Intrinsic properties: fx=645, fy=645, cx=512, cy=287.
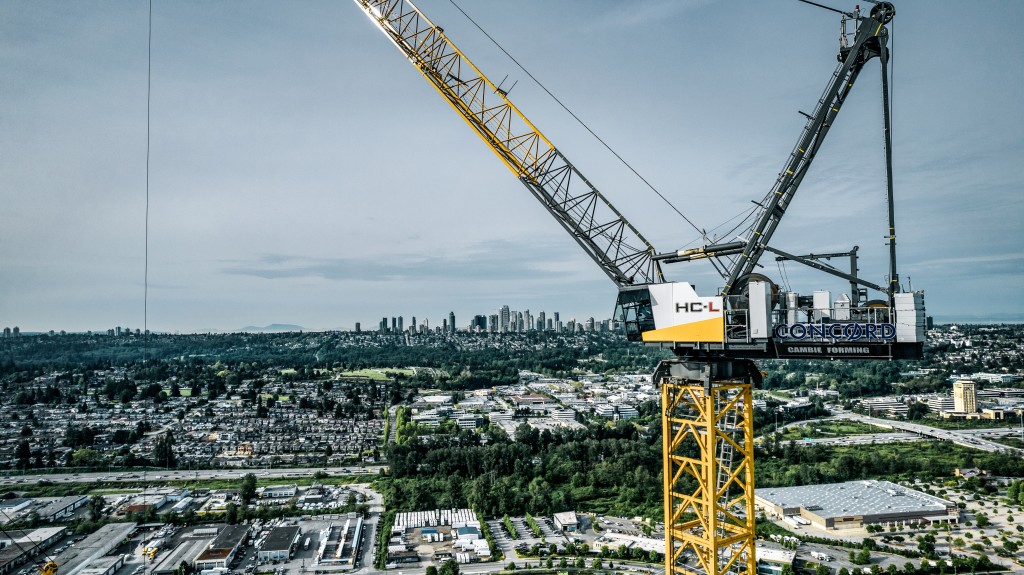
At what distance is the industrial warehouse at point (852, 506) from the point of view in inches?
918

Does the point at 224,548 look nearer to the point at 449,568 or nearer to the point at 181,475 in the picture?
the point at 449,568

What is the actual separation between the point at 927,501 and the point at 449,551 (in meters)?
18.4

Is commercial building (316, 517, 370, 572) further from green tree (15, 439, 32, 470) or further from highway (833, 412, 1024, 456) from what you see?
highway (833, 412, 1024, 456)

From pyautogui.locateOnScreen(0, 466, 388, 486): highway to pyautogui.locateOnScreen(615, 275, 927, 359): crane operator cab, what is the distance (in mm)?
27234

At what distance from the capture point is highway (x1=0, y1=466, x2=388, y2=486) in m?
30.8

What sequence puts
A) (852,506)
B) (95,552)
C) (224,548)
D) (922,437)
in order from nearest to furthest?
(95,552) < (224,548) < (852,506) < (922,437)

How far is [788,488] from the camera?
2720cm

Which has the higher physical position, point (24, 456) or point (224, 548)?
point (24, 456)

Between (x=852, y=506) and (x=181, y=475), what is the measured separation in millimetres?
30983

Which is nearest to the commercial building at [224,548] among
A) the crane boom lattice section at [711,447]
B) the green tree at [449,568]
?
the green tree at [449,568]

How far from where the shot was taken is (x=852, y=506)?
24344 millimetres

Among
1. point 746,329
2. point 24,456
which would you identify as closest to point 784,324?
point 746,329

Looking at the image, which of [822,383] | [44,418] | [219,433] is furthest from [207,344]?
[822,383]

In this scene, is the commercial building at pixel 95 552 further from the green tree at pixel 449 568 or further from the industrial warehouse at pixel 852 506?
the industrial warehouse at pixel 852 506
